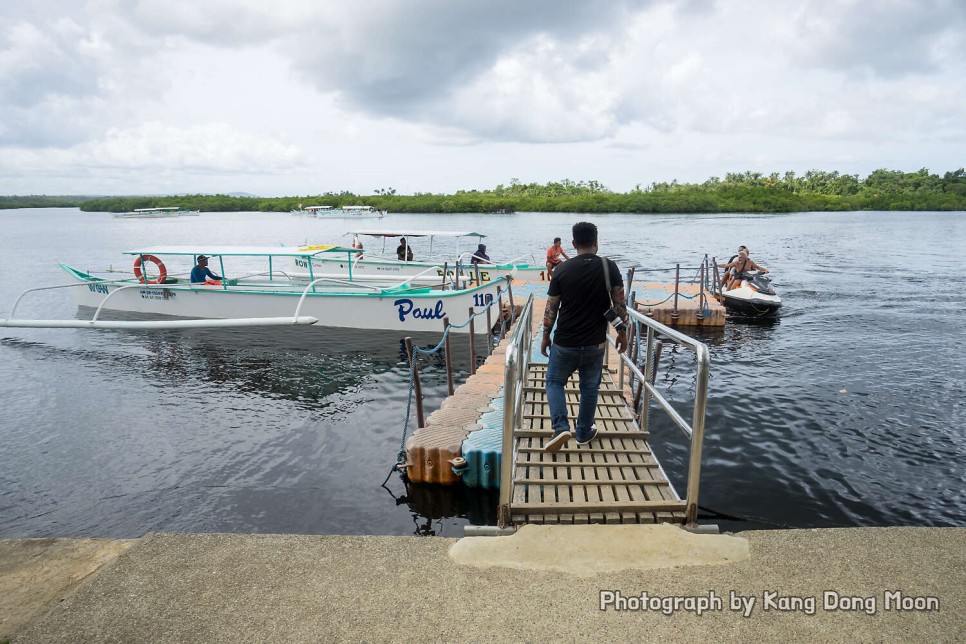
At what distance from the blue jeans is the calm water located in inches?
86.5

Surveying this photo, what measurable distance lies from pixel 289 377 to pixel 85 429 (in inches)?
164

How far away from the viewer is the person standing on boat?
4609 millimetres

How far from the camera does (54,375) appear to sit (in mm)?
14047

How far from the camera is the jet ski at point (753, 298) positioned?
1769 centimetres

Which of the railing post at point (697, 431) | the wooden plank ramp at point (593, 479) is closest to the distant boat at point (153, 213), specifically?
the wooden plank ramp at point (593, 479)

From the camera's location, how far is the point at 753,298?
58.1 ft

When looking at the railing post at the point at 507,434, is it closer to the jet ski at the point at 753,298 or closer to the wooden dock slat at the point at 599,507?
the wooden dock slat at the point at 599,507

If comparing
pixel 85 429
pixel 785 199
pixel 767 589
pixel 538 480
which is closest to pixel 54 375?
pixel 85 429

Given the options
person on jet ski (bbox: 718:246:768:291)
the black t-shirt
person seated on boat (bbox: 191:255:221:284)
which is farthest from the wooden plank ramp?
person seated on boat (bbox: 191:255:221:284)

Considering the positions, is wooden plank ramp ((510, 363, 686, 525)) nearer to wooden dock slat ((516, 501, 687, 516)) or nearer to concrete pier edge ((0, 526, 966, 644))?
wooden dock slat ((516, 501, 687, 516))

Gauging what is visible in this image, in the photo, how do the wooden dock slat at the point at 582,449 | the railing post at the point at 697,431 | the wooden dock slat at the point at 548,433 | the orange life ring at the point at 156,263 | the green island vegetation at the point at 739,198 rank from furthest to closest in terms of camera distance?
1. the green island vegetation at the point at 739,198
2. the orange life ring at the point at 156,263
3. the wooden dock slat at the point at 548,433
4. the wooden dock slat at the point at 582,449
5. the railing post at the point at 697,431

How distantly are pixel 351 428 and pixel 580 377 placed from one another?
6304mm

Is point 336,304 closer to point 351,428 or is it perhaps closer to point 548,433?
point 351,428

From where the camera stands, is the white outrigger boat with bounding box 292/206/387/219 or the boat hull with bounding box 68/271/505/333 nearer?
the boat hull with bounding box 68/271/505/333
